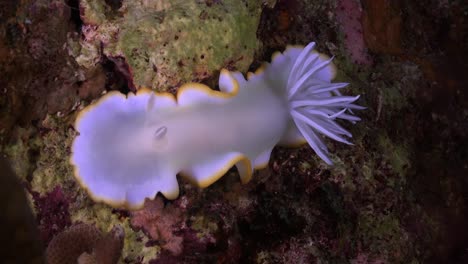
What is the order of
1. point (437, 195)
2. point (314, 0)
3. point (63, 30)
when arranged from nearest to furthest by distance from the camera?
point (63, 30) < point (314, 0) < point (437, 195)

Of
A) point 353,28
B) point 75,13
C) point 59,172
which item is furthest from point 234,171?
point 353,28

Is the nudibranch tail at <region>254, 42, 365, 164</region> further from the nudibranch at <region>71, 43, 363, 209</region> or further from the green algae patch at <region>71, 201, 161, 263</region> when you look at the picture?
the green algae patch at <region>71, 201, 161, 263</region>

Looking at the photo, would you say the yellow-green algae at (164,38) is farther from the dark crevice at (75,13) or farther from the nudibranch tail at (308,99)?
the nudibranch tail at (308,99)


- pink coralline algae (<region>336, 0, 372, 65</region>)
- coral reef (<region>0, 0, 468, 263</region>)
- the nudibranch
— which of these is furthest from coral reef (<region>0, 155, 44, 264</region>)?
pink coralline algae (<region>336, 0, 372, 65</region>)

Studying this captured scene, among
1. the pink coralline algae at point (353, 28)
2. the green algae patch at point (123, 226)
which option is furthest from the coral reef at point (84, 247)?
the pink coralline algae at point (353, 28)

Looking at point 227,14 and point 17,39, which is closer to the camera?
point 17,39

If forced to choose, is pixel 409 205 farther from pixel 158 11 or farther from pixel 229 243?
pixel 158 11

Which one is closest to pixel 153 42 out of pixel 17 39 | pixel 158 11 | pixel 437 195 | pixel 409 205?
pixel 158 11
